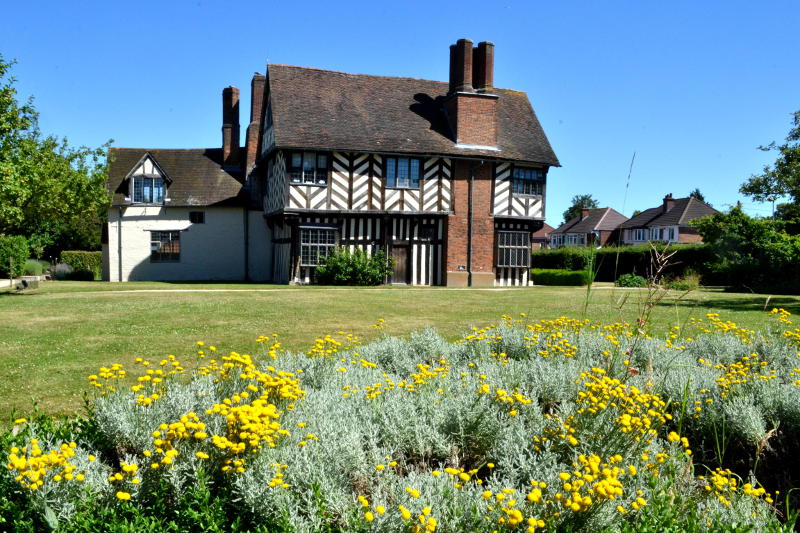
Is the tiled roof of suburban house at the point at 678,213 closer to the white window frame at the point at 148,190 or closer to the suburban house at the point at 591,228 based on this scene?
the suburban house at the point at 591,228

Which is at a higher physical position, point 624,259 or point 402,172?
point 402,172

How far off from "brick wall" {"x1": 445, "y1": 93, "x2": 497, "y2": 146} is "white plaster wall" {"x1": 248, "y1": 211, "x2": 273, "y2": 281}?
11.1 meters

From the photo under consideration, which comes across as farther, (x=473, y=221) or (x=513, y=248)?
(x=513, y=248)

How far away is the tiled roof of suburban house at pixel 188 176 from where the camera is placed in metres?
30.8

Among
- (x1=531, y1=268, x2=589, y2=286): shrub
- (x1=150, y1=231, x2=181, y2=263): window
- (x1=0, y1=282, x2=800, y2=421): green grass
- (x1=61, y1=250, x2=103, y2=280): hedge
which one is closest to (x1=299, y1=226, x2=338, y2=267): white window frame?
(x1=0, y1=282, x2=800, y2=421): green grass

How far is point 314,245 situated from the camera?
25.3 metres

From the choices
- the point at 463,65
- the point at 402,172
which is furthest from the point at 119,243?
the point at 463,65

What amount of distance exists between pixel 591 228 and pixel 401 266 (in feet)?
154

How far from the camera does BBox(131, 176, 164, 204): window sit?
30.5 metres

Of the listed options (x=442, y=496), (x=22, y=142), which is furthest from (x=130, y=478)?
(x=22, y=142)

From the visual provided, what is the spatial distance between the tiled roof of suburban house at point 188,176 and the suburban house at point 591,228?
133 ft

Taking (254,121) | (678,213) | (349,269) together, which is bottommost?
(349,269)

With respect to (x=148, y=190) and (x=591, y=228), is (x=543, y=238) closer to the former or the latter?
(x=591, y=228)

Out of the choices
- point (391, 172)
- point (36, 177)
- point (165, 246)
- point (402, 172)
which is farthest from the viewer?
point (165, 246)
